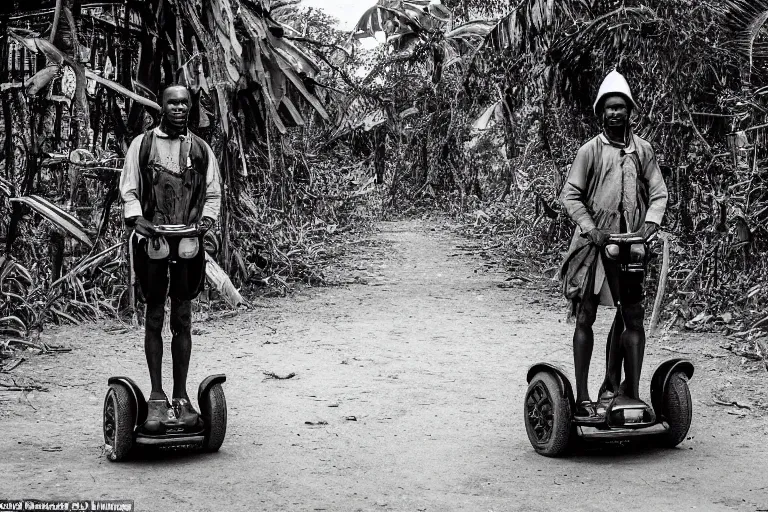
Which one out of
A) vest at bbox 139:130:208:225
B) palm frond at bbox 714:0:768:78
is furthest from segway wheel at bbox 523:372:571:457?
palm frond at bbox 714:0:768:78

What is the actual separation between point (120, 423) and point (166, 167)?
1408mm

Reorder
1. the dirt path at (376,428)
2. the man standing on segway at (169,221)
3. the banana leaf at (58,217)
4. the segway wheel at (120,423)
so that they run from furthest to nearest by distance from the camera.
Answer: the banana leaf at (58,217)
the man standing on segway at (169,221)
the segway wheel at (120,423)
the dirt path at (376,428)

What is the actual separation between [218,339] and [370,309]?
2497mm

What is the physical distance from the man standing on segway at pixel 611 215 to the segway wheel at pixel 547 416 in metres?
0.15

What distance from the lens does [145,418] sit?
4.97 metres

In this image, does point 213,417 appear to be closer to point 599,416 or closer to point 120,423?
point 120,423

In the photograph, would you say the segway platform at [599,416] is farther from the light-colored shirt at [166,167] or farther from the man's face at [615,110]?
the light-colored shirt at [166,167]

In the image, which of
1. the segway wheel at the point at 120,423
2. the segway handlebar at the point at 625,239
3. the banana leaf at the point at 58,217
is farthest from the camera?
the banana leaf at the point at 58,217

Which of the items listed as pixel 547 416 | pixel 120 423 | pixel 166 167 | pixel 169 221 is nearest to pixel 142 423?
pixel 120 423

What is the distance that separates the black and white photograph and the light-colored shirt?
13 millimetres

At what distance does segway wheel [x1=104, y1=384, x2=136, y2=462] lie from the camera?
4789mm

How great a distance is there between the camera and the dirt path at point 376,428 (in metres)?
4.30

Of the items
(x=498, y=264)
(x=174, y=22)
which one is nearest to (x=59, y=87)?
(x=174, y=22)

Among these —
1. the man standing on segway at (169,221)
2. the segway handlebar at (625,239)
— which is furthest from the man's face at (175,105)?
the segway handlebar at (625,239)
